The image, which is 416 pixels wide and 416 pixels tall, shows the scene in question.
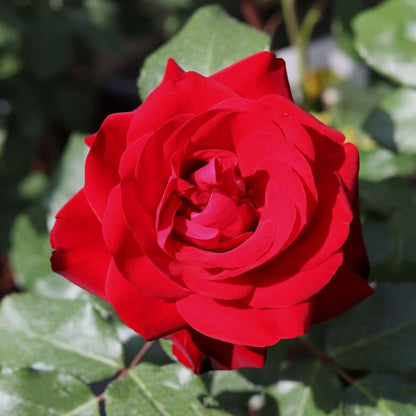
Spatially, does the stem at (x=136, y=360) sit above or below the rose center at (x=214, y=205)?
below

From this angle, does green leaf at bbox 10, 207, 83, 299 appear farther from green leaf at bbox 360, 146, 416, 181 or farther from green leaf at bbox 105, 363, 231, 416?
green leaf at bbox 360, 146, 416, 181

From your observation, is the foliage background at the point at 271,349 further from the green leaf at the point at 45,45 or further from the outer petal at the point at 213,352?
the green leaf at the point at 45,45

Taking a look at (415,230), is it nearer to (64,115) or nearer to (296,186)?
(296,186)

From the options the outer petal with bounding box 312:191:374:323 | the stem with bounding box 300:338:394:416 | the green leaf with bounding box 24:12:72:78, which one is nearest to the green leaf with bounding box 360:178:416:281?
the stem with bounding box 300:338:394:416

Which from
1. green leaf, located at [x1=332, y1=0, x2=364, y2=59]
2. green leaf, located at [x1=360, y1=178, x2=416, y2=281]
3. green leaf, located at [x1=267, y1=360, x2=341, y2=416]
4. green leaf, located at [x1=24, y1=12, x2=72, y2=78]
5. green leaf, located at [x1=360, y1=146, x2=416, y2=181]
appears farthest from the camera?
green leaf, located at [x1=24, y1=12, x2=72, y2=78]

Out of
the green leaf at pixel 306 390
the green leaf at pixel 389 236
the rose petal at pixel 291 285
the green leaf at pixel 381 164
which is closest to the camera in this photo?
the rose petal at pixel 291 285

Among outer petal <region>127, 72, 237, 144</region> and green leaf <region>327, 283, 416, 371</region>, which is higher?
outer petal <region>127, 72, 237, 144</region>

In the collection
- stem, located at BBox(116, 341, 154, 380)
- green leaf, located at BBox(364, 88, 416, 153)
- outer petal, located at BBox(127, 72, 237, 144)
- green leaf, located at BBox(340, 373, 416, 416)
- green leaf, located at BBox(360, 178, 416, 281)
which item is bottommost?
green leaf, located at BBox(340, 373, 416, 416)

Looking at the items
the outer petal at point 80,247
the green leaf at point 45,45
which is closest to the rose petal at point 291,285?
the outer petal at point 80,247
